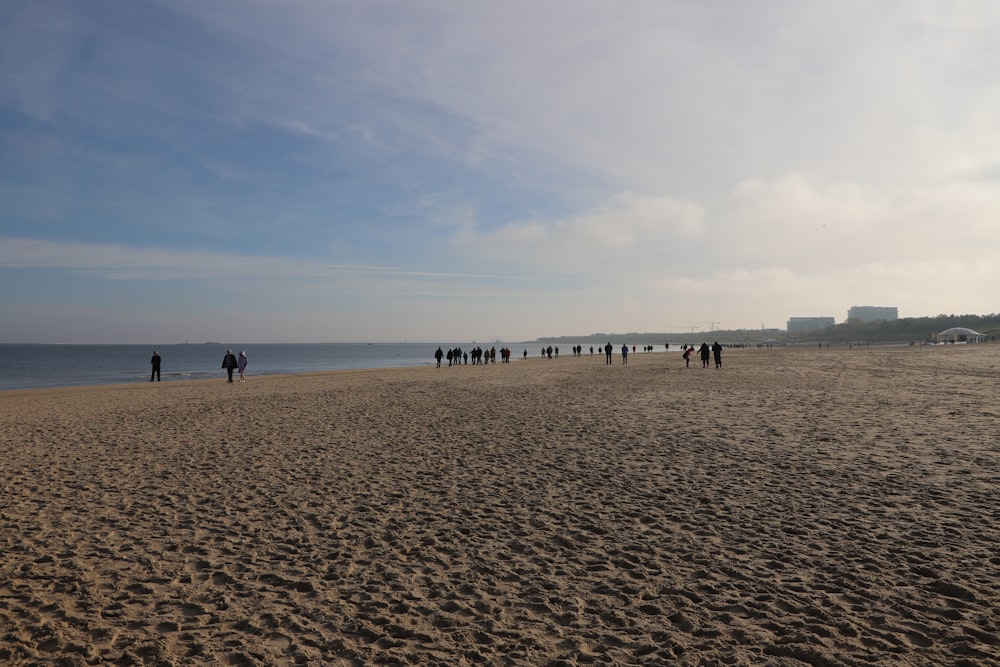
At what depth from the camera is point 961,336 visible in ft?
343

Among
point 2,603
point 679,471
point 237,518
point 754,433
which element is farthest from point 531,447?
point 2,603

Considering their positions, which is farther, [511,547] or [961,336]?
[961,336]

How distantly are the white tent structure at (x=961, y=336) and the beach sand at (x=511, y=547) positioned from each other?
362ft

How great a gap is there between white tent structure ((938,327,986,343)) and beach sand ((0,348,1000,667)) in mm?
110234

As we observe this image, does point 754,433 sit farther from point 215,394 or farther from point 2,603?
point 215,394

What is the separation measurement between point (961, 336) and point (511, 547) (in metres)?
130

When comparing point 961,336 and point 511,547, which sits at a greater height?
point 961,336

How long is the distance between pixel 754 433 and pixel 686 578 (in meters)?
8.22

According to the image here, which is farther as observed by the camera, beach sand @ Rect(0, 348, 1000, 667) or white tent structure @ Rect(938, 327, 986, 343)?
white tent structure @ Rect(938, 327, 986, 343)

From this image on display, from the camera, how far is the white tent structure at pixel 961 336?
321ft

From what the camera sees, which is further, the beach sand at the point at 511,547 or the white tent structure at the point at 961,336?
the white tent structure at the point at 961,336

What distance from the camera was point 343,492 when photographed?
27.7 ft

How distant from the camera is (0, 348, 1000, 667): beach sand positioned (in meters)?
4.28

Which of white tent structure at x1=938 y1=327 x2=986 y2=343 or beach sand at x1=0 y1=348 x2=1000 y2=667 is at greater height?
white tent structure at x1=938 y1=327 x2=986 y2=343
